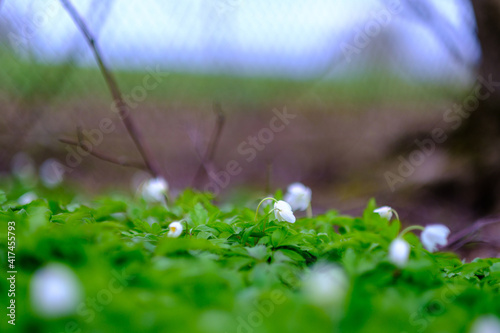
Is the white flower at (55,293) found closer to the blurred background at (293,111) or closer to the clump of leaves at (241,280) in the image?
the clump of leaves at (241,280)

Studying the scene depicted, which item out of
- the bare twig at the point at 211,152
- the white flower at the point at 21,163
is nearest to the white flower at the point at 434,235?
the bare twig at the point at 211,152

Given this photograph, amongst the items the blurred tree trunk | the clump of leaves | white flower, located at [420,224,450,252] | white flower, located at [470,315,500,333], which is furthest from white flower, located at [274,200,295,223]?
the blurred tree trunk

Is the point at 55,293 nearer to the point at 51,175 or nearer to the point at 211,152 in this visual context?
the point at 211,152

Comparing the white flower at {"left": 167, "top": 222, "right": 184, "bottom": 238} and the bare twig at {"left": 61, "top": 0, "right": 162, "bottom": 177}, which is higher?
the bare twig at {"left": 61, "top": 0, "right": 162, "bottom": 177}

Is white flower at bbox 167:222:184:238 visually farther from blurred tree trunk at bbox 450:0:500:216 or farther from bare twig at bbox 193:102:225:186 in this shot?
blurred tree trunk at bbox 450:0:500:216

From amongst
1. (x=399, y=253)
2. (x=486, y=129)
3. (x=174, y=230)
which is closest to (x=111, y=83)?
(x=174, y=230)

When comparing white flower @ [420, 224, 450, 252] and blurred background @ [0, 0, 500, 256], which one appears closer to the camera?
white flower @ [420, 224, 450, 252]

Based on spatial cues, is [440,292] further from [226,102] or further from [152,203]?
[226,102]

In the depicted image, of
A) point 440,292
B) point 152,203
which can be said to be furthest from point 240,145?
point 440,292
